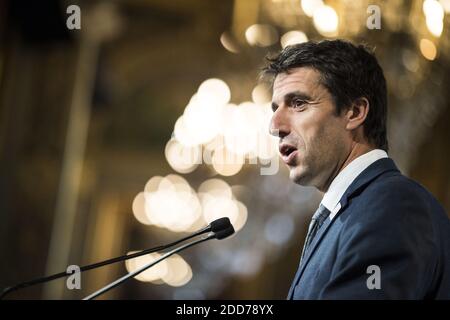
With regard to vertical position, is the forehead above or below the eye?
above

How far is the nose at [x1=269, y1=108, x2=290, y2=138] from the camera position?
7.25 feet

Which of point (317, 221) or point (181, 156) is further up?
point (181, 156)

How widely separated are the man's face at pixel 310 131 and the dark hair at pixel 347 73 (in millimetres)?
30

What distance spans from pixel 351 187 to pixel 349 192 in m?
0.03

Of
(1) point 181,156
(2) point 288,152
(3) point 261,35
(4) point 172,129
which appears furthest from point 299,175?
(4) point 172,129

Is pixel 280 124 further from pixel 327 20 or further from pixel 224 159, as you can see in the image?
pixel 224 159

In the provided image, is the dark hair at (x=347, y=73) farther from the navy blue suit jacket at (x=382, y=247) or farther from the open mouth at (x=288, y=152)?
the navy blue suit jacket at (x=382, y=247)

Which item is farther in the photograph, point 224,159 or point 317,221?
point 224,159

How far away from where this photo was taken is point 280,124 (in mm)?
2215

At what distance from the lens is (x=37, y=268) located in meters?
7.53

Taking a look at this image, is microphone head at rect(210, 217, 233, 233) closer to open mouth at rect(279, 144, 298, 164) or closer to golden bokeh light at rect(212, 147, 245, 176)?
open mouth at rect(279, 144, 298, 164)

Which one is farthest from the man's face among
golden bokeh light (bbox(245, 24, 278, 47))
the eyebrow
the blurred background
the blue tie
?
golden bokeh light (bbox(245, 24, 278, 47))

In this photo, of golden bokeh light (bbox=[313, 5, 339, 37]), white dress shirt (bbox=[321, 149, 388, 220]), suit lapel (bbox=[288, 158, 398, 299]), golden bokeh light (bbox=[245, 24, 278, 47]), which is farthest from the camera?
golden bokeh light (bbox=[245, 24, 278, 47])

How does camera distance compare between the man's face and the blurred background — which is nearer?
the man's face
